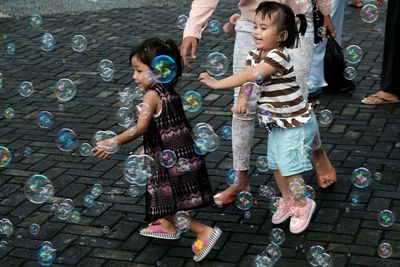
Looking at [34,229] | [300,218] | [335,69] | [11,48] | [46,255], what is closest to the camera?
[46,255]

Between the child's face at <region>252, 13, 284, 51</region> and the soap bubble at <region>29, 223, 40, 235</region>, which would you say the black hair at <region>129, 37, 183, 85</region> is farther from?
the soap bubble at <region>29, 223, 40, 235</region>

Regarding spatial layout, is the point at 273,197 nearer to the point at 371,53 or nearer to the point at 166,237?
the point at 166,237

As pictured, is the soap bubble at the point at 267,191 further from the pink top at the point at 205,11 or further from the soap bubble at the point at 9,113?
the soap bubble at the point at 9,113

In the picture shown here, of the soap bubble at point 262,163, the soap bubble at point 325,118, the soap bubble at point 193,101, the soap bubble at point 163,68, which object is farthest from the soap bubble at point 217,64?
the soap bubble at point 325,118

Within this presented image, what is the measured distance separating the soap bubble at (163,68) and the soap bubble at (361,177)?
1.45m

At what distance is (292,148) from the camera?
4871mm

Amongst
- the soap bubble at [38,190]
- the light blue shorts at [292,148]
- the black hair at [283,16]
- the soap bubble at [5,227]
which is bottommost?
the soap bubble at [5,227]

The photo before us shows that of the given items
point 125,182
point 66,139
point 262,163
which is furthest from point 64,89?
point 262,163

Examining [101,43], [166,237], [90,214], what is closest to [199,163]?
[166,237]

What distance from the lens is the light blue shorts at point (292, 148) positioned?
4859 millimetres

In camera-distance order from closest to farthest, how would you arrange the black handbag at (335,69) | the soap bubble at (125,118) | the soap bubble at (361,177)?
the soap bubble at (125,118) < the soap bubble at (361,177) < the black handbag at (335,69)

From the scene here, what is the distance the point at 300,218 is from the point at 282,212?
15 cm

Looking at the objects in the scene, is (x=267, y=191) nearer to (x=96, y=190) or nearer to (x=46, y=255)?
(x=96, y=190)

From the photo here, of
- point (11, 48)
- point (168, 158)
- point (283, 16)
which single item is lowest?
point (11, 48)
